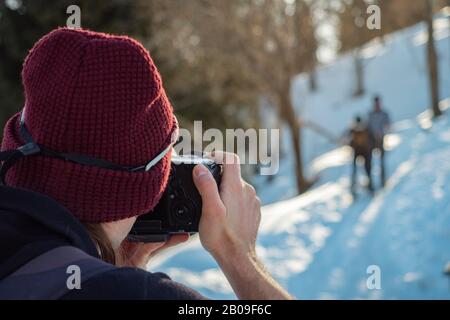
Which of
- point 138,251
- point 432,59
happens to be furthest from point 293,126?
point 138,251

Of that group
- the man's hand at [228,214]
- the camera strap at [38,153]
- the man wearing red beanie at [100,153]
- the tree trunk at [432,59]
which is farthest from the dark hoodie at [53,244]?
the tree trunk at [432,59]

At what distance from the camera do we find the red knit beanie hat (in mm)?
1313

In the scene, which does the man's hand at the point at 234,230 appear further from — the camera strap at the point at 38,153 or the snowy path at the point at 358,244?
the snowy path at the point at 358,244

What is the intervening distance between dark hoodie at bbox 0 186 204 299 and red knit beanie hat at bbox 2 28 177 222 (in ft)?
0.46

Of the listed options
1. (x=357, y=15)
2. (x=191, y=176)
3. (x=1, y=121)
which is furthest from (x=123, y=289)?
(x=357, y=15)

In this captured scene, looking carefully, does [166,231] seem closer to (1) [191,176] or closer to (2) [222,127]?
(1) [191,176]

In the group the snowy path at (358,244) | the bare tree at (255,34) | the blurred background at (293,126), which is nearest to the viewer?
the snowy path at (358,244)

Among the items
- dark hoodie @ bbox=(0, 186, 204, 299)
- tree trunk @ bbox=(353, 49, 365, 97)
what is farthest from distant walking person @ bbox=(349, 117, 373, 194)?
tree trunk @ bbox=(353, 49, 365, 97)

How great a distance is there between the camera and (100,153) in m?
1.34

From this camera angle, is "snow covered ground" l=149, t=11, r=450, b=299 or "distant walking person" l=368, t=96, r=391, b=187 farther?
"distant walking person" l=368, t=96, r=391, b=187

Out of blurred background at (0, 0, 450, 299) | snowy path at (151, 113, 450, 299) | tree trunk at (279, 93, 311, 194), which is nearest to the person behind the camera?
snowy path at (151, 113, 450, 299)

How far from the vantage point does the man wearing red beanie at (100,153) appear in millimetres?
1309

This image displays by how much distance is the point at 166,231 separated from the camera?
65.1 inches

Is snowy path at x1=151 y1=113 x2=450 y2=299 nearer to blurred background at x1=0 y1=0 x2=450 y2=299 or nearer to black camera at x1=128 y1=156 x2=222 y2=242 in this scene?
blurred background at x1=0 y1=0 x2=450 y2=299
